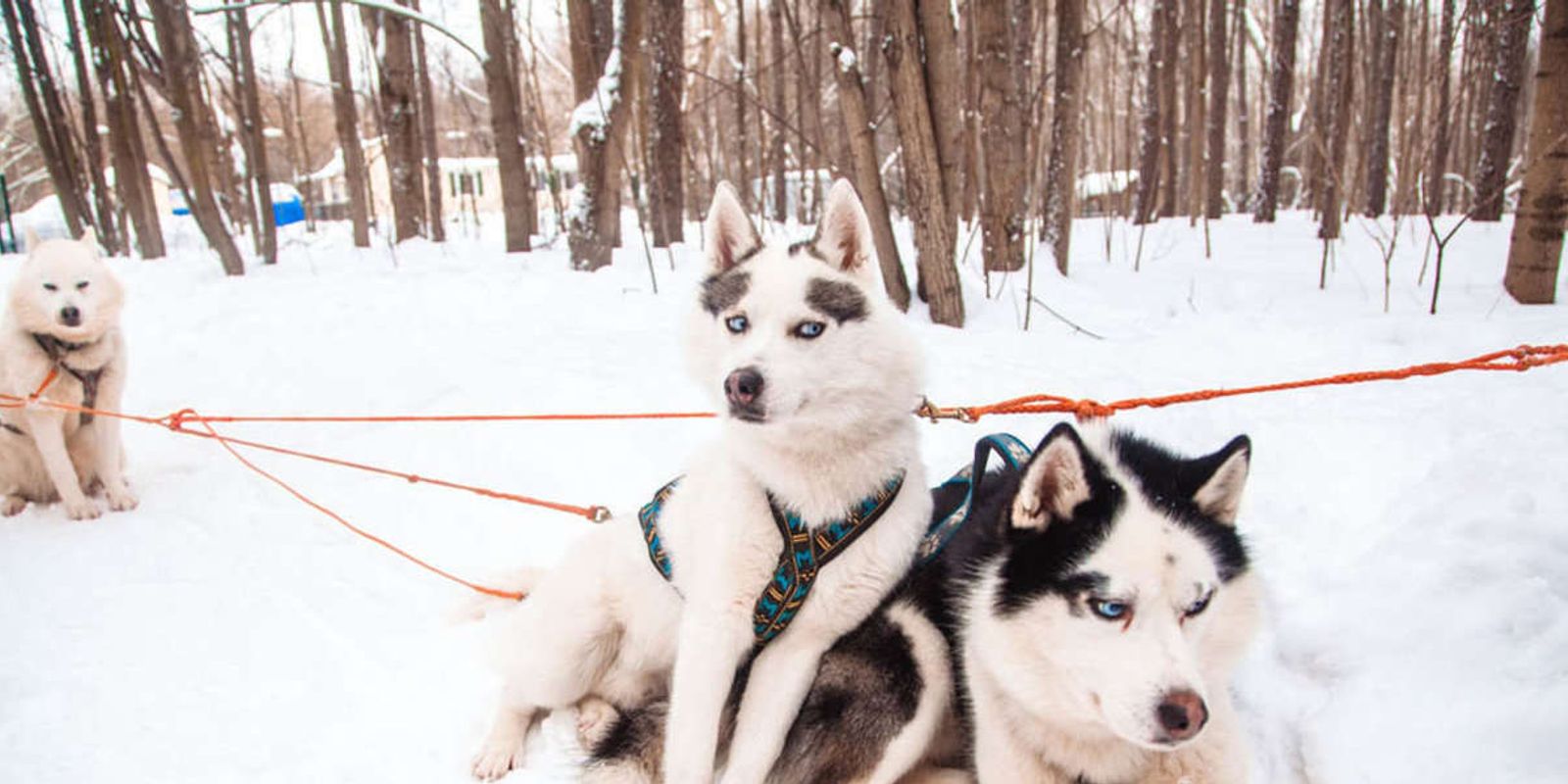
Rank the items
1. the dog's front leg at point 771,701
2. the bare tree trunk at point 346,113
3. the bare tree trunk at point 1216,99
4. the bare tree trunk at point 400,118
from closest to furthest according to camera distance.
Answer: the dog's front leg at point 771,701, the bare tree trunk at point 400,118, the bare tree trunk at point 346,113, the bare tree trunk at point 1216,99

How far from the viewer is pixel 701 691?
6.42 ft

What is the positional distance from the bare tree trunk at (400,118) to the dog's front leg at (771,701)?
1049 cm

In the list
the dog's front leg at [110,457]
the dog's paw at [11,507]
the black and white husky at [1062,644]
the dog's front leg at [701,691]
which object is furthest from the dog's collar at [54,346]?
the dog's front leg at [701,691]

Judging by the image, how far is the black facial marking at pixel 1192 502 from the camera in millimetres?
1744

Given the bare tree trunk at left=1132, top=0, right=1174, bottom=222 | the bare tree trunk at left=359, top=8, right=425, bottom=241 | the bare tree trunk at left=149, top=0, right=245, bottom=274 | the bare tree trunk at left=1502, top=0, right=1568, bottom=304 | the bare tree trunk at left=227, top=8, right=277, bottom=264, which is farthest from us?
the bare tree trunk at left=1132, top=0, right=1174, bottom=222

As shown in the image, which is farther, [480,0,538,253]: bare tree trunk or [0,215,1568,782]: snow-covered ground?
[480,0,538,253]: bare tree trunk

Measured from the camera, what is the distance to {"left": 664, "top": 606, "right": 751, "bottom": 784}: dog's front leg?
1941 mm

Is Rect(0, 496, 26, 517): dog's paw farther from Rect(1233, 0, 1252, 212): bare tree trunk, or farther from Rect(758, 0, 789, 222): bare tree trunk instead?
Rect(1233, 0, 1252, 212): bare tree trunk

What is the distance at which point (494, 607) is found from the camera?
120 inches

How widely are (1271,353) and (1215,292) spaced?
3316 mm

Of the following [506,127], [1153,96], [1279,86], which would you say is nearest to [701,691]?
[506,127]

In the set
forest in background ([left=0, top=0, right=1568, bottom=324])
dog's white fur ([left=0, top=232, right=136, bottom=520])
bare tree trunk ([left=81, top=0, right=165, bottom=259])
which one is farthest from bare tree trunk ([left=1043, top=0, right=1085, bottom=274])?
bare tree trunk ([left=81, top=0, right=165, bottom=259])

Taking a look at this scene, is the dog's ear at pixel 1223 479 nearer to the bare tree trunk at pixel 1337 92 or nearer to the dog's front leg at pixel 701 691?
the dog's front leg at pixel 701 691

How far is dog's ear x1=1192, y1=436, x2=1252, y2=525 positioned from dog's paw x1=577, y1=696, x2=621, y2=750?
5.48 ft
